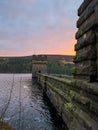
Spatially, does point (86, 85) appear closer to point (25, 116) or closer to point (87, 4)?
point (87, 4)

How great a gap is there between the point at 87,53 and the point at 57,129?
774cm

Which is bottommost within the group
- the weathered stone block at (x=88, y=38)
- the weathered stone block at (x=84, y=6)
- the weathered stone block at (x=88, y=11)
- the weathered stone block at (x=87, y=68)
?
the weathered stone block at (x=87, y=68)

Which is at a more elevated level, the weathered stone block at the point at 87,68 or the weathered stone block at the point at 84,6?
the weathered stone block at the point at 84,6

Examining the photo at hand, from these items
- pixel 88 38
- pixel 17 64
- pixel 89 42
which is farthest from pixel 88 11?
pixel 17 64

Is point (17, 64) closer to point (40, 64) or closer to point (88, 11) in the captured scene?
point (40, 64)

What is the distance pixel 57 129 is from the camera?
12820 mm

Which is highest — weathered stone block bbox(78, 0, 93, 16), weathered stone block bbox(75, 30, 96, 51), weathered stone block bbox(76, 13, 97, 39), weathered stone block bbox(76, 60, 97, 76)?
weathered stone block bbox(78, 0, 93, 16)

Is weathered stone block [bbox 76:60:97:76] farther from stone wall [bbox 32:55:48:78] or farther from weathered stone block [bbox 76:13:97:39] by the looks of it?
stone wall [bbox 32:55:48:78]

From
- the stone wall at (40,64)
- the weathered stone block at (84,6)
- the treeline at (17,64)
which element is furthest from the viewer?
the treeline at (17,64)

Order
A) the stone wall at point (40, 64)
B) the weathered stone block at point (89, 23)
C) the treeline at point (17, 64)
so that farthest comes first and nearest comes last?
the treeline at point (17, 64)
the stone wall at point (40, 64)
the weathered stone block at point (89, 23)

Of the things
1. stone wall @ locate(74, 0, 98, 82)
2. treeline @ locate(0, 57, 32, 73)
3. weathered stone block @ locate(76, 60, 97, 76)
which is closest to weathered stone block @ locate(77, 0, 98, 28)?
stone wall @ locate(74, 0, 98, 82)

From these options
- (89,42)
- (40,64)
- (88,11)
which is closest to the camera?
(89,42)

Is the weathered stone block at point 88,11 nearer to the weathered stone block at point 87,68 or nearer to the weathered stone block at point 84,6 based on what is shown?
the weathered stone block at point 84,6

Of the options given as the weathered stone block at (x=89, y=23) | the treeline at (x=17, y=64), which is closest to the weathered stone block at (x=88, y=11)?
the weathered stone block at (x=89, y=23)
